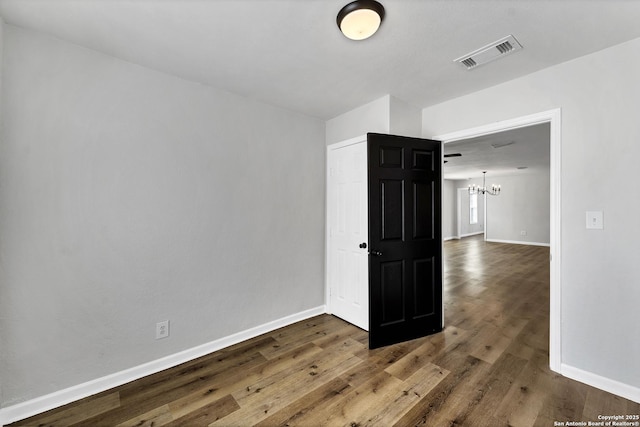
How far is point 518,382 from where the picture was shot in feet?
6.70

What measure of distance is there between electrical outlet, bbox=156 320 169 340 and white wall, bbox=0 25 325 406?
0.05m

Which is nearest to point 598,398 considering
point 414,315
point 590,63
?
point 414,315

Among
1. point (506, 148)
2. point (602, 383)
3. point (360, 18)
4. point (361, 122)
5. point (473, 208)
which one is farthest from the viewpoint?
point (473, 208)

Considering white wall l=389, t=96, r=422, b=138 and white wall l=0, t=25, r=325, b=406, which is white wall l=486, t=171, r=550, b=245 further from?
white wall l=0, t=25, r=325, b=406

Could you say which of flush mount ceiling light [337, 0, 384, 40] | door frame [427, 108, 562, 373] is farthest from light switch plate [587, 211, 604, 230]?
flush mount ceiling light [337, 0, 384, 40]

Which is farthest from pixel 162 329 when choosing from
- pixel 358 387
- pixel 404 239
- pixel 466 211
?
pixel 466 211

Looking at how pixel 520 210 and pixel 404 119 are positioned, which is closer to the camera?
pixel 404 119

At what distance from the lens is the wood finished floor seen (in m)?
1.72

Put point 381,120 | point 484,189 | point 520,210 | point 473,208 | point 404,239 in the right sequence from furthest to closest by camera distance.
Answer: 1. point 473,208
2. point 484,189
3. point 520,210
4. point 381,120
5. point 404,239

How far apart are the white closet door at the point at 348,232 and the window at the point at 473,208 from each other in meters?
10.7

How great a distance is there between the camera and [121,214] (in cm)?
210

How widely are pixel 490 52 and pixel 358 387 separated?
109 inches

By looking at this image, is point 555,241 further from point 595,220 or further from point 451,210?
point 451,210

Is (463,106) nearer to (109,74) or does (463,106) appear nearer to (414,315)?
(414,315)
